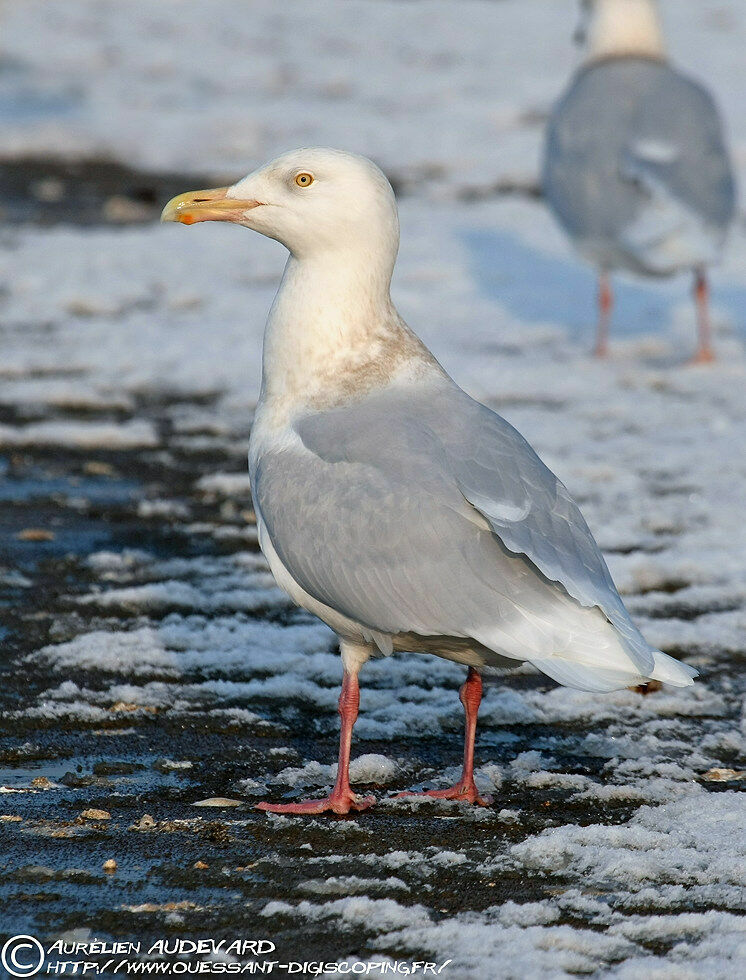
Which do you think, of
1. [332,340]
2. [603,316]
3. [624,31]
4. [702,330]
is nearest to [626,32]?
[624,31]

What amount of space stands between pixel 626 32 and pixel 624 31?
15 mm

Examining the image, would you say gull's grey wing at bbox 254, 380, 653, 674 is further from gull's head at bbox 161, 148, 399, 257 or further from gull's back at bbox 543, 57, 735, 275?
gull's back at bbox 543, 57, 735, 275

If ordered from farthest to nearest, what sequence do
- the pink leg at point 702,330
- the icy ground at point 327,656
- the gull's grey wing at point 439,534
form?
the pink leg at point 702,330 < the gull's grey wing at point 439,534 < the icy ground at point 327,656

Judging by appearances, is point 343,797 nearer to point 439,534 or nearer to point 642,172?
point 439,534

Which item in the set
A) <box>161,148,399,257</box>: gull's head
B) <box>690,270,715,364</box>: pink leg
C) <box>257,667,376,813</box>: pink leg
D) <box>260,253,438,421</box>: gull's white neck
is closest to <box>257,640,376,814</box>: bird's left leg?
<box>257,667,376,813</box>: pink leg

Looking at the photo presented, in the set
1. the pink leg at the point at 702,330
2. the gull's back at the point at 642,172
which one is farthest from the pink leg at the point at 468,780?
the pink leg at the point at 702,330

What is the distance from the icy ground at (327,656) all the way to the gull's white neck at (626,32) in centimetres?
180

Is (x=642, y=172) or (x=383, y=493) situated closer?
(x=383, y=493)

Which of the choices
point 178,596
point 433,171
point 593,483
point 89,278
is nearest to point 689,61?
point 433,171

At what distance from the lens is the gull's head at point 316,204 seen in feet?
14.1

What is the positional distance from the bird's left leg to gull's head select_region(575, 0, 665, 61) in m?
6.56

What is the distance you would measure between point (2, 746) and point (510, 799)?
150cm

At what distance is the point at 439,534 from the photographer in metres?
3.85

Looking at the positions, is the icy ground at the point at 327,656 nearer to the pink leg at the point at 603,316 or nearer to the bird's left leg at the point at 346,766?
the bird's left leg at the point at 346,766
